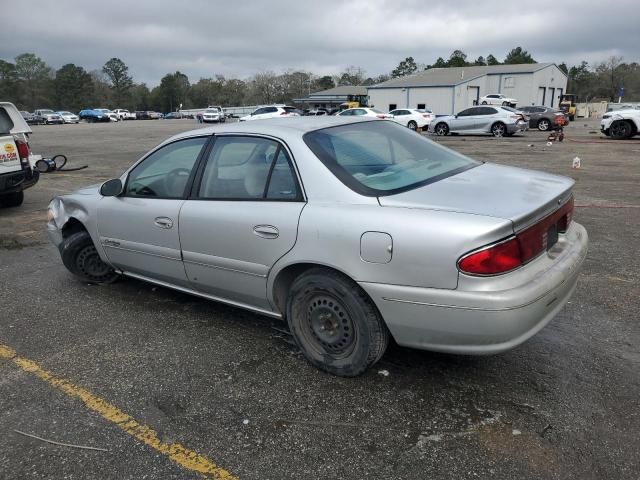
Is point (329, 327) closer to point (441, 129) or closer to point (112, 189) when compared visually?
point (112, 189)

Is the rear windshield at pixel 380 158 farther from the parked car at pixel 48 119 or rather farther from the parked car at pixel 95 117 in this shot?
the parked car at pixel 95 117

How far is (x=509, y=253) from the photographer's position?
8.46ft

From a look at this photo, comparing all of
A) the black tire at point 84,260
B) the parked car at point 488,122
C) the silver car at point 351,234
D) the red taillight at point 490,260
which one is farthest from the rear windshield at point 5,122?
the parked car at point 488,122

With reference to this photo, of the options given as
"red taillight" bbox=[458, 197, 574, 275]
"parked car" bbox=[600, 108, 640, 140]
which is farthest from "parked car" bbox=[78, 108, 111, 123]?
"red taillight" bbox=[458, 197, 574, 275]

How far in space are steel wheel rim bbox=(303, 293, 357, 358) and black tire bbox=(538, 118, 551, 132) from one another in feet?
102

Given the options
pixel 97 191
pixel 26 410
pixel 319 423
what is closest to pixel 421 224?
pixel 319 423

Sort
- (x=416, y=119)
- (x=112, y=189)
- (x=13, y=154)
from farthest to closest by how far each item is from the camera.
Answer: (x=416, y=119) → (x=13, y=154) → (x=112, y=189)

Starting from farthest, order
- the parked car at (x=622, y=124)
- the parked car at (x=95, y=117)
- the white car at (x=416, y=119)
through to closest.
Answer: the parked car at (x=95, y=117)
the white car at (x=416, y=119)
the parked car at (x=622, y=124)

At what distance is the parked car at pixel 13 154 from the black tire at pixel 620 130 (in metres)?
21.2

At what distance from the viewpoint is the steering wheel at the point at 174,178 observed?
3823 millimetres

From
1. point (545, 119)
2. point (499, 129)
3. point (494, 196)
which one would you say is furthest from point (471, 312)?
point (545, 119)

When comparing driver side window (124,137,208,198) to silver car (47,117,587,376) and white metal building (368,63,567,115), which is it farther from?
white metal building (368,63,567,115)

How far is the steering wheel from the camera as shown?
12.5ft

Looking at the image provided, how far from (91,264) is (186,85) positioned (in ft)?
385
